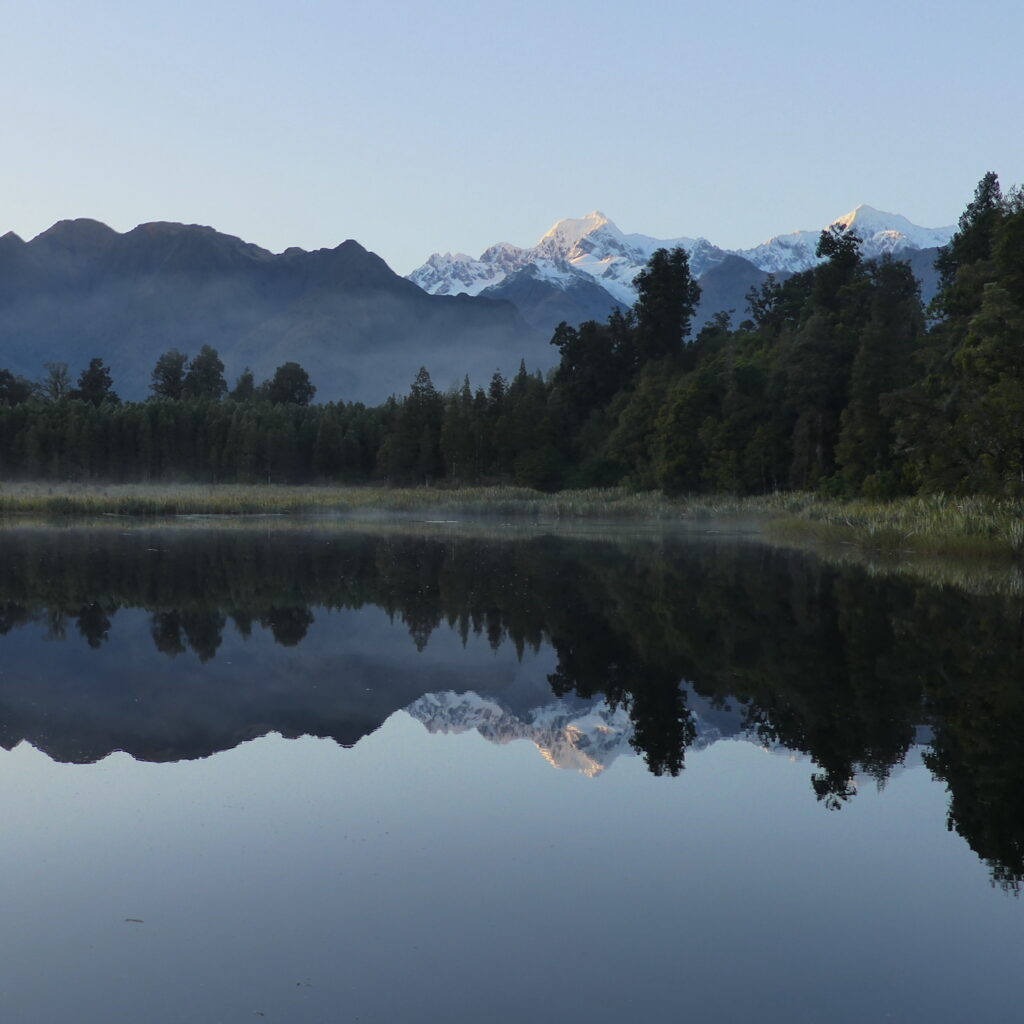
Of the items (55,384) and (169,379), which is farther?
(169,379)

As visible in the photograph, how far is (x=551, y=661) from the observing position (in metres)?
15.3

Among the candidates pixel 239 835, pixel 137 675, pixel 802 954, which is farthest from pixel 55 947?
pixel 137 675

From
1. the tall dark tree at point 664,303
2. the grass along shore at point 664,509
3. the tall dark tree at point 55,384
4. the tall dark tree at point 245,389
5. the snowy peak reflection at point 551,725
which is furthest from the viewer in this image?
the tall dark tree at point 245,389

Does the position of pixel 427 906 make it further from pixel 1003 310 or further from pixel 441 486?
pixel 441 486

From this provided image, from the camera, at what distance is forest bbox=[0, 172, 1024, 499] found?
45656 mm

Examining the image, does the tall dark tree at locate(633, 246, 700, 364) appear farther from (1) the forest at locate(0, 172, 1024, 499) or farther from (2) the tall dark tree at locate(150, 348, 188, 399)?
(2) the tall dark tree at locate(150, 348, 188, 399)

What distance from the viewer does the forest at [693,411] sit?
150 ft

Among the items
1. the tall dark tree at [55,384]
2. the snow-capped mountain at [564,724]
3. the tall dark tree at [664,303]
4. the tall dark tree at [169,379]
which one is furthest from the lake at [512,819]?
the tall dark tree at [169,379]

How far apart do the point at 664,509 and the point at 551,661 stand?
2661 inches

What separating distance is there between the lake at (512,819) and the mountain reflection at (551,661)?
0.07 metres

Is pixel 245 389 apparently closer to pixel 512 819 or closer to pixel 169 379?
pixel 169 379

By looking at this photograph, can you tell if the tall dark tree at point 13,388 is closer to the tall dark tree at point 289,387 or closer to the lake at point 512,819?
the tall dark tree at point 289,387

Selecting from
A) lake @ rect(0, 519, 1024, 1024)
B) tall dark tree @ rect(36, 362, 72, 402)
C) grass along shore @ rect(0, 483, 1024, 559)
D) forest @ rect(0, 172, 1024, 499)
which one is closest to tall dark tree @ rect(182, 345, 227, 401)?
forest @ rect(0, 172, 1024, 499)

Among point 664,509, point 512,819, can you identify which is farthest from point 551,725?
point 664,509
